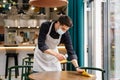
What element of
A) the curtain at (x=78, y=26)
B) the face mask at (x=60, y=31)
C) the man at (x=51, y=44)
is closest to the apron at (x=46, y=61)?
the man at (x=51, y=44)

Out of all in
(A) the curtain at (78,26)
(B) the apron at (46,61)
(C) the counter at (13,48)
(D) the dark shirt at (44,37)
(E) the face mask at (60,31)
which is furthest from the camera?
(C) the counter at (13,48)

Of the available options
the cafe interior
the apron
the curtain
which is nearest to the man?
the apron

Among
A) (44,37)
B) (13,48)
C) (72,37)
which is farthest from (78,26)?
(44,37)

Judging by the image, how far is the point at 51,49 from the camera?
14.4 feet

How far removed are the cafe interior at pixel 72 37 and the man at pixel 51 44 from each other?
0.87 ft

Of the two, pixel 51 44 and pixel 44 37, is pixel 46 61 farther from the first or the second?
pixel 44 37

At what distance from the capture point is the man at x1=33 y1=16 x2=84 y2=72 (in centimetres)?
406

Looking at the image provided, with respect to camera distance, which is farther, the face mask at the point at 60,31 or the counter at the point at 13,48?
the counter at the point at 13,48

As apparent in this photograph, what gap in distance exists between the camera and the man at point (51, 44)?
4062 millimetres

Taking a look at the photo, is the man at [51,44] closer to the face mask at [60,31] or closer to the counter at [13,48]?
the face mask at [60,31]

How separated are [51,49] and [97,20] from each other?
2451 millimetres

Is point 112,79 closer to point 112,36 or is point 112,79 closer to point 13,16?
point 112,36

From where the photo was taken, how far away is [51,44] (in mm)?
4371

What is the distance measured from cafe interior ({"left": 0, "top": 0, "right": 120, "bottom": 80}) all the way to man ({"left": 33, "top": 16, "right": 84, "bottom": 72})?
10.4 inches
